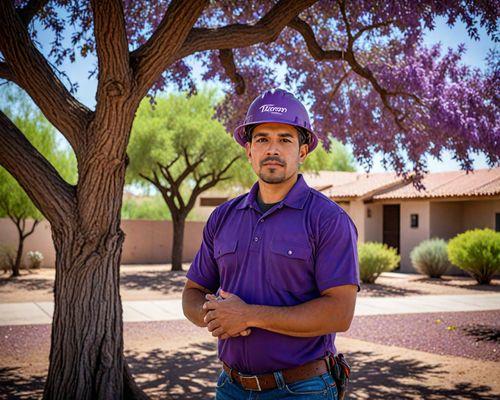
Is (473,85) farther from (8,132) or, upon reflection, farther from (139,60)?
(8,132)

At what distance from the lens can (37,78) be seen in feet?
18.0

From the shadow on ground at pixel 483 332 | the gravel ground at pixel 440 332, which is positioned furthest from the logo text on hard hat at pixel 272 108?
the shadow on ground at pixel 483 332

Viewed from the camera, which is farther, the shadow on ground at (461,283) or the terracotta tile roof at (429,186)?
the terracotta tile roof at (429,186)

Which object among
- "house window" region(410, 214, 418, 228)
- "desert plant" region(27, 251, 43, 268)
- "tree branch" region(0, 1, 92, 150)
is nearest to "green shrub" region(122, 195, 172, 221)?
"desert plant" region(27, 251, 43, 268)

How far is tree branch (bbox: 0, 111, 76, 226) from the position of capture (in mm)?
5383

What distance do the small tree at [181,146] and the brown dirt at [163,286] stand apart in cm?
429

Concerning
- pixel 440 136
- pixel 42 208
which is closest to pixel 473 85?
pixel 440 136

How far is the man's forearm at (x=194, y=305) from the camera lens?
8.86 feet

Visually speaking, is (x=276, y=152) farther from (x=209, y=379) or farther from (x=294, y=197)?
(x=209, y=379)

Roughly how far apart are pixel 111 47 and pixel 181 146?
19.7 meters

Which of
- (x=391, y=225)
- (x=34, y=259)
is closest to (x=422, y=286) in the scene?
(x=391, y=225)

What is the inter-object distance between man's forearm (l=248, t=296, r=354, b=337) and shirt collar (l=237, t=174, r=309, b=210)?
462mm

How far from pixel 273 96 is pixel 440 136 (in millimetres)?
7051

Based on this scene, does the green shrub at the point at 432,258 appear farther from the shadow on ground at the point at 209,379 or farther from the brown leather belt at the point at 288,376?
the brown leather belt at the point at 288,376
